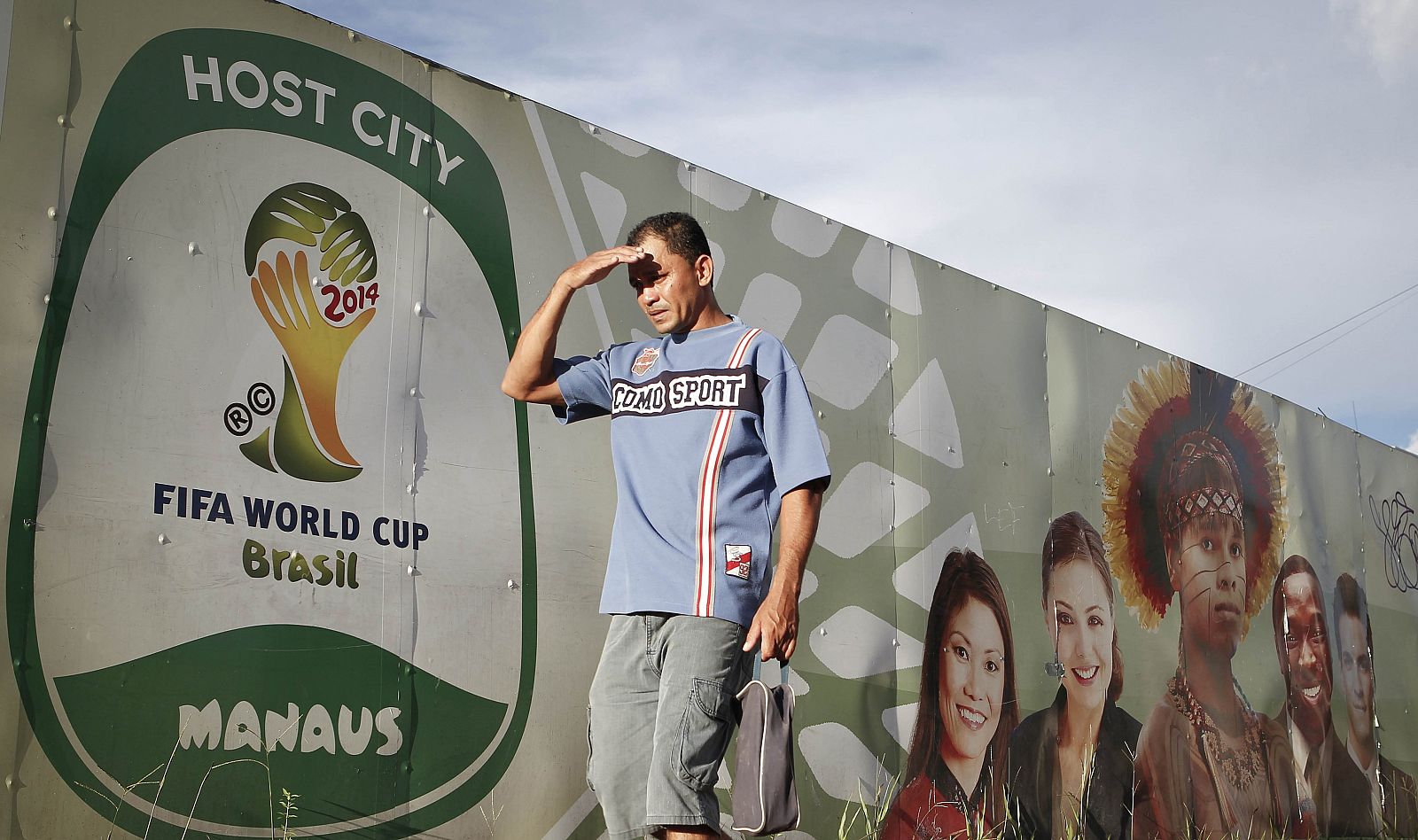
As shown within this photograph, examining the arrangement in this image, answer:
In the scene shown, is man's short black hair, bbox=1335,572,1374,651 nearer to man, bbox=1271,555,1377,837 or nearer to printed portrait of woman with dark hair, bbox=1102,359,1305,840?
man, bbox=1271,555,1377,837

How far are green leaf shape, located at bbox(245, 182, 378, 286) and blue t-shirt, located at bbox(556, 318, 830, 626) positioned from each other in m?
0.87

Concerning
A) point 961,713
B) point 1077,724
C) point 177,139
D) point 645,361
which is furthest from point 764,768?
point 1077,724

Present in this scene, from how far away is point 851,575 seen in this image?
426cm

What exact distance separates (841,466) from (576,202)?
1.30 meters

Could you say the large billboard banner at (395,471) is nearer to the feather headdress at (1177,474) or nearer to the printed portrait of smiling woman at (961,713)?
the printed portrait of smiling woman at (961,713)

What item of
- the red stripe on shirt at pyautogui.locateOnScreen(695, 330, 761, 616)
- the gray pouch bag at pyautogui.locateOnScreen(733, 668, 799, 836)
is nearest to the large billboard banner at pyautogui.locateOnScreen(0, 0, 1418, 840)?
the red stripe on shirt at pyautogui.locateOnScreen(695, 330, 761, 616)

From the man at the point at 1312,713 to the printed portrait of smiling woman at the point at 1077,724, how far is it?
5.22ft

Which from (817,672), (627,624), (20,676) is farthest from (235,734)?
(817,672)

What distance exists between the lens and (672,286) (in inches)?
108

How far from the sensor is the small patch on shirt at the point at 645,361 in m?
2.72

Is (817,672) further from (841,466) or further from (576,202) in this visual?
(576,202)

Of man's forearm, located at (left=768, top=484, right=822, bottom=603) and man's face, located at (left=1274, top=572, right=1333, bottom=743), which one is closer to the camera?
man's forearm, located at (left=768, top=484, right=822, bottom=603)

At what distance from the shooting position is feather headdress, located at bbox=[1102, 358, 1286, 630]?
562 centimetres

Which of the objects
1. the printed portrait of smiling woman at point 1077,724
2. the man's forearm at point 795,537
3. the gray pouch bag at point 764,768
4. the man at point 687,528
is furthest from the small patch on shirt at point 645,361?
the printed portrait of smiling woman at point 1077,724
